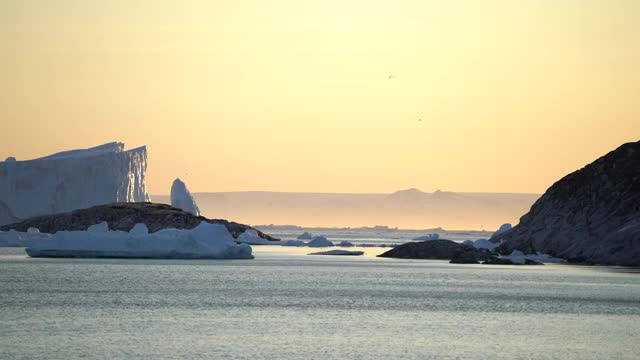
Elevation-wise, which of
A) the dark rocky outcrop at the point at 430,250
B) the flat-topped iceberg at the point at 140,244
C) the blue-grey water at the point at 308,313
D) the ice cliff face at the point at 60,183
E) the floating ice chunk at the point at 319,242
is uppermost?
the ice cliff face at the point at 60,183

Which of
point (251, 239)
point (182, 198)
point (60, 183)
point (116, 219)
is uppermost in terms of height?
point (182, 198)

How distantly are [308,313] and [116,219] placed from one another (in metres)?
82.9

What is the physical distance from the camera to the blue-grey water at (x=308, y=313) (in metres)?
35.9

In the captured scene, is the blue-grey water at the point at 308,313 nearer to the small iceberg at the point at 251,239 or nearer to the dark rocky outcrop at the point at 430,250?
the dark rocky outcrop at the point at 430,250

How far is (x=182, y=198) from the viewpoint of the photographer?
158 meters

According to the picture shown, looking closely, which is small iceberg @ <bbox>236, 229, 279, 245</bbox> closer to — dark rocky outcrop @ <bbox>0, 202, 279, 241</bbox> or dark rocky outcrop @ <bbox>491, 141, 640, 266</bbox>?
dark rocky outcrop @ <bbox>0, 202, 279, 241</bbox>

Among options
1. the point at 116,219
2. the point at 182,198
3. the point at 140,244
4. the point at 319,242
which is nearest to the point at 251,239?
the point at 319,242

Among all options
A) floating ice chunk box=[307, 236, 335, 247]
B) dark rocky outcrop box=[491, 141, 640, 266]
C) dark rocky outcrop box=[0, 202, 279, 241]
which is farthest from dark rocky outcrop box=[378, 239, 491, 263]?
floating ice chunk box=[307, 236, 335, 247]

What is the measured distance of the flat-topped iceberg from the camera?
8950 centimetres

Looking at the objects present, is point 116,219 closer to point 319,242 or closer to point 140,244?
point 319,242

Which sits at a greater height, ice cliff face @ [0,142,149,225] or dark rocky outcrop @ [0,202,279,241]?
ice cliff face @ [0,142,149,225]

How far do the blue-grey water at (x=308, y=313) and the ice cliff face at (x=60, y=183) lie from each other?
5838 cm

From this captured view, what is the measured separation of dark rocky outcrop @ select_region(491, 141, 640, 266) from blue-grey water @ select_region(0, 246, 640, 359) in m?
13.0

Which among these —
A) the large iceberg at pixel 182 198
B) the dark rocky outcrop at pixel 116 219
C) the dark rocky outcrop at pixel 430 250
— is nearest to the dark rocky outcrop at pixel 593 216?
the dark rocky outcrop at pixel 430 250
